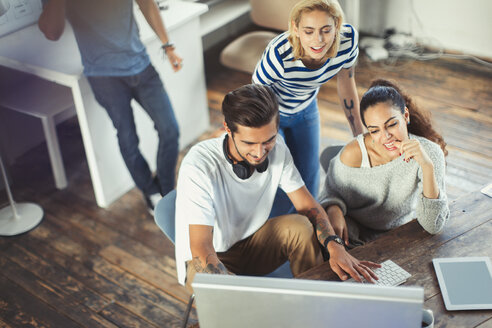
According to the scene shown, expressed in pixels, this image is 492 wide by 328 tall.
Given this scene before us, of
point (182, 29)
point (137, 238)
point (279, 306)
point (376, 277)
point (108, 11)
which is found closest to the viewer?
point (279, 306)

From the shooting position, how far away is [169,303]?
2.49 m

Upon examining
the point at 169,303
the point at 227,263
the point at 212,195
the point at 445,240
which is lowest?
the point at 169,303

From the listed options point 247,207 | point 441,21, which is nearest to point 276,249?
point 247,207

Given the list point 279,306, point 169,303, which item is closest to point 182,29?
point 169,303

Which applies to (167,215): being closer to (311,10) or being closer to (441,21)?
(311,10)

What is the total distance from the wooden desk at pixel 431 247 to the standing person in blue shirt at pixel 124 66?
1521 millimetres

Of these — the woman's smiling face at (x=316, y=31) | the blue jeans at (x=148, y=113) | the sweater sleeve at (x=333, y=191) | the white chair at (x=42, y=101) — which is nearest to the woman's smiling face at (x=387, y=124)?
the sweater sleeve at (x=333, y=191)

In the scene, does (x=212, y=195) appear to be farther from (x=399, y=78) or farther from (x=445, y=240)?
(x=399, y=78)

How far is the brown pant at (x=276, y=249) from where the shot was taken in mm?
1864

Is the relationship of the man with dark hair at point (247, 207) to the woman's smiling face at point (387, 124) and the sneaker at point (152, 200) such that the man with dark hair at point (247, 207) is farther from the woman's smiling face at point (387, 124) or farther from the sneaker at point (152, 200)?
the sneaker at point (152, 200)

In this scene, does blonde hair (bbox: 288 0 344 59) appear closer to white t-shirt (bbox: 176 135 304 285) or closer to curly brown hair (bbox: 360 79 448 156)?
curly brown hair (bbox: 360 79 448 156)

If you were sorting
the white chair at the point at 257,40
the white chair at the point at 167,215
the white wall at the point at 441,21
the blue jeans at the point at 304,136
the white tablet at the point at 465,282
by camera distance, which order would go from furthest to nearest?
1. the white wall at the point at 441,21
2. the white chair at the point at 257,40
3. the blue jeans at the point at 304,136
4. the white chair at the point at 167,215
5. the white tablet at the point at 465,282

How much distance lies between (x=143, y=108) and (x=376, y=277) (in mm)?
1716

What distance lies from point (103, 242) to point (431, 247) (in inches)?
68.8
